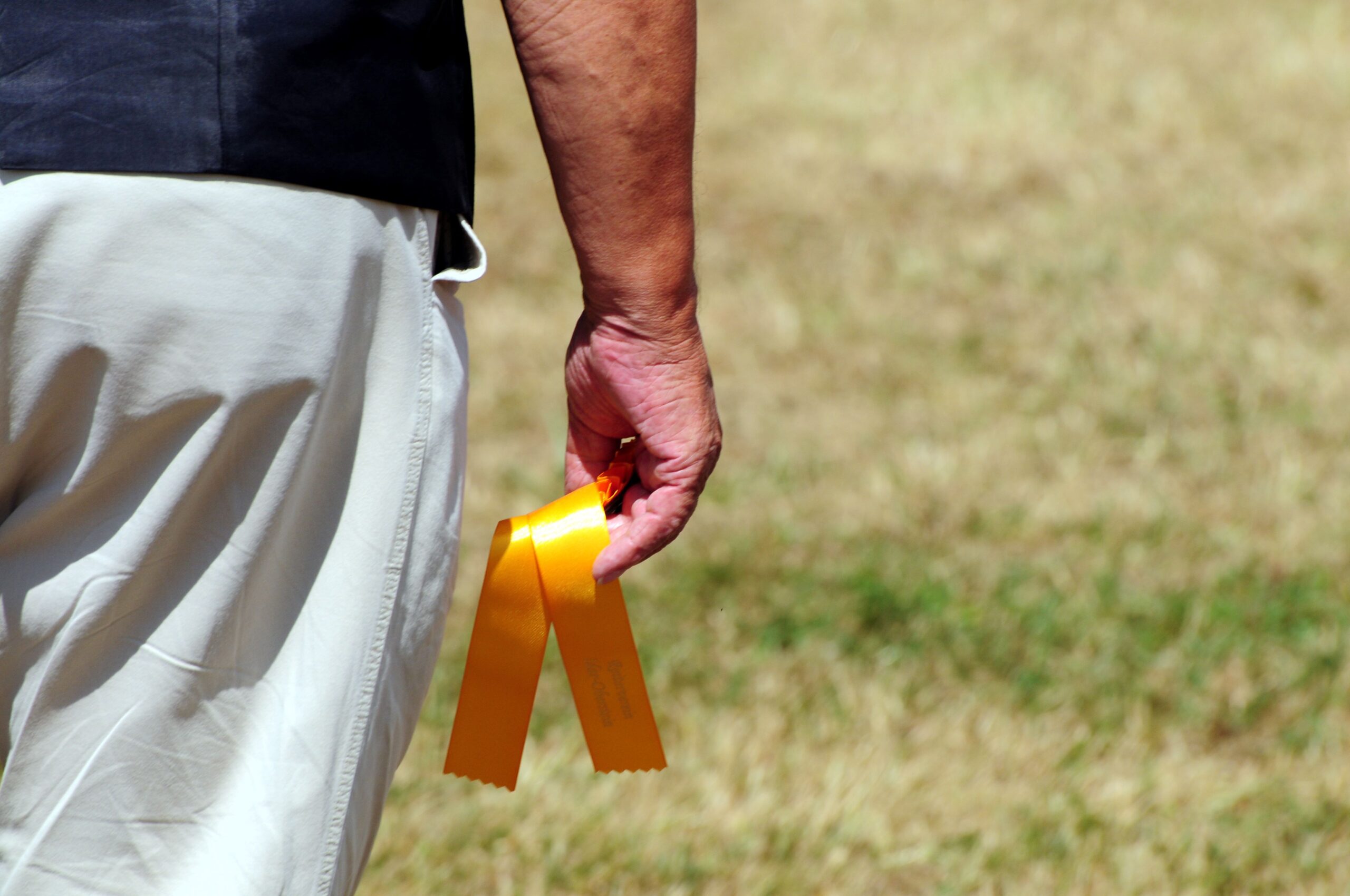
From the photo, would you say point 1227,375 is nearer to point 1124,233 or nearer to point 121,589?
point 1124,233

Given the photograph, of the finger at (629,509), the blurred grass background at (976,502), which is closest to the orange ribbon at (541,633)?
the finger at (629,509)

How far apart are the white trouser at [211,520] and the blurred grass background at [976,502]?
3.60 ft

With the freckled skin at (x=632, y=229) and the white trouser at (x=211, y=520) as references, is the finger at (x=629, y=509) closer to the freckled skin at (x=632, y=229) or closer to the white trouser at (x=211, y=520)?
the freckled skin at (x=632, y=229)

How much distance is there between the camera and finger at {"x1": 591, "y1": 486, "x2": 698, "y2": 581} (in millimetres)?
1477

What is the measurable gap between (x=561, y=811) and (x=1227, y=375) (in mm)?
2743

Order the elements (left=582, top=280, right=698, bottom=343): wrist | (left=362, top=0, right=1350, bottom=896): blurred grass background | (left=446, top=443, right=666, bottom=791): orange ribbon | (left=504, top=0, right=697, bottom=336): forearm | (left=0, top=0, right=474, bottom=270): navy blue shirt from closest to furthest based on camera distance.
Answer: (left=0, top=0, right=474, bottom=270): navy blue shirt → (left=504, top=0, right=697, bottom=336): forearm → (left=582, top=280, right=698, bottom=343): wrist → (left=446, top=443, right=666, bottom=791): orange ribbon → (left=362, top=0, right=1350, bottom=896): blurred grass background

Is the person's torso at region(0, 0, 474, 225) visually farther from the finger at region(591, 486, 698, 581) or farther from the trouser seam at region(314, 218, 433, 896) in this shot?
the finger at region(591, 486, 698, 581)

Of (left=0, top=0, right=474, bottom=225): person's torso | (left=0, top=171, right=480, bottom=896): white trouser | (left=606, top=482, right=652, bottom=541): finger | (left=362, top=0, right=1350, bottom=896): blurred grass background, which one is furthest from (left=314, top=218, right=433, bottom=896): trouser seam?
(left=362, top=0, right=1350, bottom=896): blurred grass background

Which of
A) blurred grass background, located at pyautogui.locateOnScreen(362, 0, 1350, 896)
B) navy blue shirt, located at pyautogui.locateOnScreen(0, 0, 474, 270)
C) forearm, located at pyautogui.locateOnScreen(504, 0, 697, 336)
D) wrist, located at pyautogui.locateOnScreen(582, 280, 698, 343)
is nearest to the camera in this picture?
navy blue shirt, located at pyautogui.locateOnScreen(0, 0, 474, 270)

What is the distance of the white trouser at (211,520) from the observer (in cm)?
114

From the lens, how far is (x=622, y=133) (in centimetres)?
130

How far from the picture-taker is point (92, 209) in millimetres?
1116

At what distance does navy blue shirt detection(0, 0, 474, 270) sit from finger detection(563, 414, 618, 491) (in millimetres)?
461

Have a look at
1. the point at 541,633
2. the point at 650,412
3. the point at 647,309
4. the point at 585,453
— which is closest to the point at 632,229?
the point at 647,309
